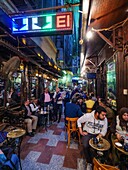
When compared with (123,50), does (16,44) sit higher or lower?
higher

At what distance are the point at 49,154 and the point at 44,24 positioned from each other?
4.01 m

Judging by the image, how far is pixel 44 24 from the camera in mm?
3562

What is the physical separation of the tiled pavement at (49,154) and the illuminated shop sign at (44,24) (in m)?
3.75

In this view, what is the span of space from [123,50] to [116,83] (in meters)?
1.12

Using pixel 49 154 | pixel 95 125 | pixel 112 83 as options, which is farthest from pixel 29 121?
pixel 112 83

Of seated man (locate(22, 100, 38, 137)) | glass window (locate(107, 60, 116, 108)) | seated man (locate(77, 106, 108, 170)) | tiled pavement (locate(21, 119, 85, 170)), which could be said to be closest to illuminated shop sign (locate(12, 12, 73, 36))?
glass window (locate(107, 60, 116, 108))

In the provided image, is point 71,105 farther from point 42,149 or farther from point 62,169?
point 62,169

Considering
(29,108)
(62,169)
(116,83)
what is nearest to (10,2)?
(29,108)

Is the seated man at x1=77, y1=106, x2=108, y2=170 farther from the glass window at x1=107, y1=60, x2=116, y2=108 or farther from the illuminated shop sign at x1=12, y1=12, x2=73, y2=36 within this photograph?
the illuminated shop sign at x1=12, y1=12, x2=73, y2=36

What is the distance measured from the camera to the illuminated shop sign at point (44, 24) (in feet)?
11.4

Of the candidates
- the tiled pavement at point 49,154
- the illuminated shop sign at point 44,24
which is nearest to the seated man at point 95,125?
the tiled pavement at point 49,154

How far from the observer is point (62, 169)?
2.96 metres

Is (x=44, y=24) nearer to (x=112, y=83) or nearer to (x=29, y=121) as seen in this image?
(x=112, y=83)

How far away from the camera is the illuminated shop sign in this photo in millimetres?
3467
